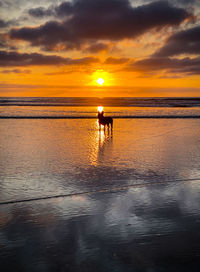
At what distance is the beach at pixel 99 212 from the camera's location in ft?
13.1

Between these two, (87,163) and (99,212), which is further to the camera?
(87,163)

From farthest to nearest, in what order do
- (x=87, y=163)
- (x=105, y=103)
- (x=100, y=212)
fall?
1. (x=105, y=103)
2. (x=87, y=163)
3. (x=100, y=212)

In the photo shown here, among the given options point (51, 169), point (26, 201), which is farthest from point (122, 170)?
point (26, 201)

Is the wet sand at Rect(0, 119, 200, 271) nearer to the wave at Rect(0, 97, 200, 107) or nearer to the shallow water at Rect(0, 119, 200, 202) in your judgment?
the shallow water at Rect(0, 119, 200, 202)

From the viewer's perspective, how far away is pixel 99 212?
18.2 ft

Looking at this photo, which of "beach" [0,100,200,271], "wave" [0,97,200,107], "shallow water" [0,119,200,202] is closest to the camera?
"beach" [0,100,200,271]

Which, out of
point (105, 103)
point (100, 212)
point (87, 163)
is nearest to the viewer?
point (100, 212)

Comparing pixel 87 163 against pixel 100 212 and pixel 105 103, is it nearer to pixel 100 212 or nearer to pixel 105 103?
pixel 100 212

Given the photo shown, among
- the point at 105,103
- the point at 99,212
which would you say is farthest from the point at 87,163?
the point at 105,103

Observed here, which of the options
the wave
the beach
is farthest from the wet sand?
the wave

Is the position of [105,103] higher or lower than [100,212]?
higher

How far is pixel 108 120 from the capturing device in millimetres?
18984

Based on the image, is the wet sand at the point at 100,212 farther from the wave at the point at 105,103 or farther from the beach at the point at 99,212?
the wave at the point at 105,103

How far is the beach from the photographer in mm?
3980
